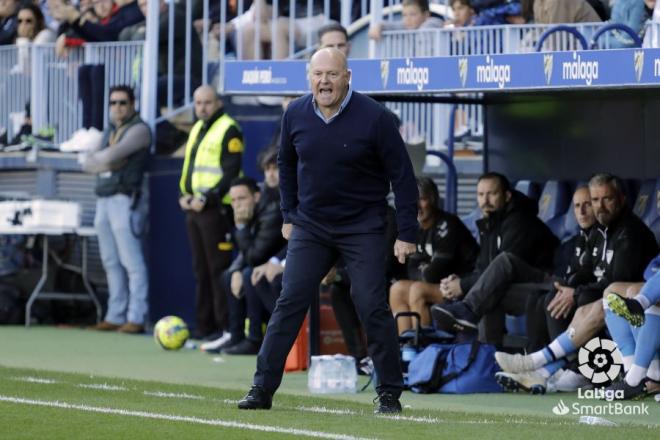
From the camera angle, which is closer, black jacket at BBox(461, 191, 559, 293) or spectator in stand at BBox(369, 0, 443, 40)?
black jacket at BBox(461, 191, 559, 293)

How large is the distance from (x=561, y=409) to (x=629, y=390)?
25.4 inches

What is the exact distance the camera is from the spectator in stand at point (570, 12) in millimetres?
13094

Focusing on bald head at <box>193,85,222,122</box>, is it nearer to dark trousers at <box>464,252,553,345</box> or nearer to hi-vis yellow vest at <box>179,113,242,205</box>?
hi-vis yellow vest at <box>179,113,242,205</box>

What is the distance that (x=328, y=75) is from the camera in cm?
911

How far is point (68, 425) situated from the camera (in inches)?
334

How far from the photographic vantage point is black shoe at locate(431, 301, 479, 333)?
40.5 feet

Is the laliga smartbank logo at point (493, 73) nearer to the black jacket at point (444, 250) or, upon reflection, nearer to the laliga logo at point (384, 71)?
the laliga logo at point (384, 71)

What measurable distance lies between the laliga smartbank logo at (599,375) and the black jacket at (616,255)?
0.34m

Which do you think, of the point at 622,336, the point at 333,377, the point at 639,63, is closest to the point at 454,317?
the point at 333,377

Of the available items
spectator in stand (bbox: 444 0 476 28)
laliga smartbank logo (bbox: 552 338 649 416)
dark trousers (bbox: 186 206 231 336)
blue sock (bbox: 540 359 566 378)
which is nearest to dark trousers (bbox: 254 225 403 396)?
laliga smartbank logo (bbox: 552 338 649 416)

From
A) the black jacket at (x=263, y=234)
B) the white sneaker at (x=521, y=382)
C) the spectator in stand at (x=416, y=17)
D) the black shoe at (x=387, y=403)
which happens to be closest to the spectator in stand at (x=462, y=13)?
the spectator in stand at (x=416, y=17)

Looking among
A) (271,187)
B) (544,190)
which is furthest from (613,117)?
(271,187)

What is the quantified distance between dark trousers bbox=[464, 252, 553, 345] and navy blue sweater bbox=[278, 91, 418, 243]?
10.0ft

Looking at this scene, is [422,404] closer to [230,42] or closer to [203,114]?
[203,114]
